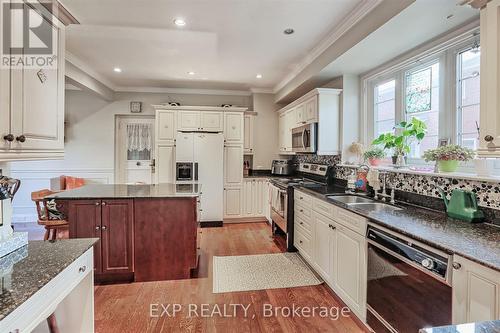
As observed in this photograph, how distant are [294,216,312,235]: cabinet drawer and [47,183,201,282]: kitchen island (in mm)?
1310

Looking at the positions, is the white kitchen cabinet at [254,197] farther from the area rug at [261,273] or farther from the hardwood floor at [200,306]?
the hardwood floor at [200,306]

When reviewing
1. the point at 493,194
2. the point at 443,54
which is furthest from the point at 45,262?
the point at 443,54

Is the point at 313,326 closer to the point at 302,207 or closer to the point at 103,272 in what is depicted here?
the point at 302,207

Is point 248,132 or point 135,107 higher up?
point 135,107

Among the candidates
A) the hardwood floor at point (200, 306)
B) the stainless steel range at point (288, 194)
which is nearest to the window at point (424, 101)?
the stainless steel range at point (288, 194)

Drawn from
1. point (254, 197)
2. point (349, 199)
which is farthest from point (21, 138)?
point (254, 197)

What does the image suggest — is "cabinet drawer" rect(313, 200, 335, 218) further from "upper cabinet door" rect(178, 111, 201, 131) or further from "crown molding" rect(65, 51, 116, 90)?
"crown molding" rect(65, 51, 116, 90)

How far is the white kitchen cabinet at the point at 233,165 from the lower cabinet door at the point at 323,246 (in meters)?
2.58

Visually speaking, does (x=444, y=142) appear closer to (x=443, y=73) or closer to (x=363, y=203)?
(x=443, y=73)

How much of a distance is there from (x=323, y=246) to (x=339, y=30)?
89.5 inches

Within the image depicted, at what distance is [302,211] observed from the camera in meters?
3.35

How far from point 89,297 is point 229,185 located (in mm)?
3825

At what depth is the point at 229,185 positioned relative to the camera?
17.4 feet

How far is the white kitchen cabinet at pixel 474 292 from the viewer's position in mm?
1135
